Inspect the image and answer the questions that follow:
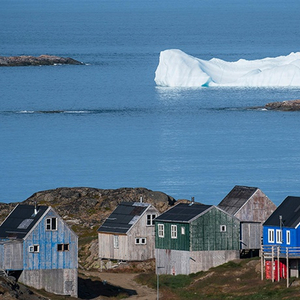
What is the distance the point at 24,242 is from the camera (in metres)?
44.1

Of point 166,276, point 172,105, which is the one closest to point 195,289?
point 166,276

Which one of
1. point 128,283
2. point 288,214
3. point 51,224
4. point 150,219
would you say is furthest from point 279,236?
point 51,224

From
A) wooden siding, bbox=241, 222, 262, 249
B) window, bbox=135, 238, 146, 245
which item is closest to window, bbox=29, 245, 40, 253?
window, bbox=135, 238, 146, 245

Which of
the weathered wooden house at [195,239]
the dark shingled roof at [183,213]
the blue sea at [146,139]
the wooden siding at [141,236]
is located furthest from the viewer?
the blue sea at [146,139]

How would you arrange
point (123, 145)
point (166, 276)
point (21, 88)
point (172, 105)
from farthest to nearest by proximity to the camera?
point (21, 88), point (172, 105), point (123, 145), point (166, 276)

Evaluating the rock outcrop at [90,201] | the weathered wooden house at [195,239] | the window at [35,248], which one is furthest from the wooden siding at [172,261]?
the rock outcrop at [90,201]

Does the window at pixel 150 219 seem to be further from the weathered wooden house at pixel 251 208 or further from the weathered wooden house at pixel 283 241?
the weathered wooden house at pixel 283 241

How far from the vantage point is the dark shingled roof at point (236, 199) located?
5294cm

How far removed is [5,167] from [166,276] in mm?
42509

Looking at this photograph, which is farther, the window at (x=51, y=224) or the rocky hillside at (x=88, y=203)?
the rocky hillside at (x=88, y=203)

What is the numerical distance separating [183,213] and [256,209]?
13.9 ft

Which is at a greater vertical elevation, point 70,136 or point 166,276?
point 70,136

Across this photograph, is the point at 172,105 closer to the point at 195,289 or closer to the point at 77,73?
the point at 77,73

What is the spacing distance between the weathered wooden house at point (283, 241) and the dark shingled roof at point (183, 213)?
3267 millimetres
